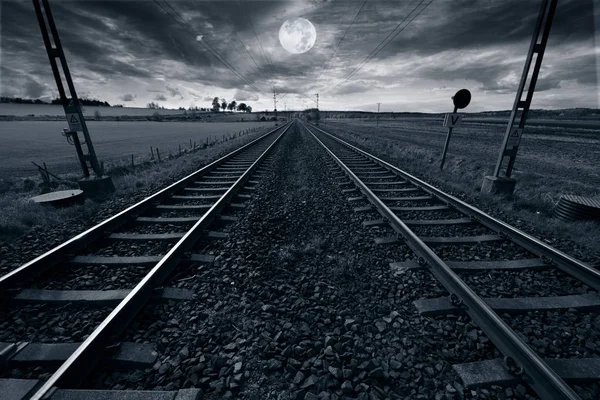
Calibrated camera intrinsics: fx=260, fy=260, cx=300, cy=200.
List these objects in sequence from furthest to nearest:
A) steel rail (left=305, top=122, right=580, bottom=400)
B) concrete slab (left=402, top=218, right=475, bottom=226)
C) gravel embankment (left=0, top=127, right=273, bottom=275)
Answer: concrete slab (left=402, top=218, right=475, bottom=226) → gravel embankment (left=0, top=127, right=273, bottom=275) → steel rail (left=305, top=122, right=580, bottom=400)

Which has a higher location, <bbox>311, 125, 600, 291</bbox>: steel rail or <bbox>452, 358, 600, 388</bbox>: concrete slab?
<bbox>311, 125, 600, 291</bbox>: steel rail

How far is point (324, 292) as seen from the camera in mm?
3453

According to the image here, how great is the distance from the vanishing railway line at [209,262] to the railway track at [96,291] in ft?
0.04

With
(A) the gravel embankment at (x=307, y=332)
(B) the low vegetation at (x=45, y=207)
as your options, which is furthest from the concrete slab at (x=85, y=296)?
(B) the low vegetation at (x=45, y=207)

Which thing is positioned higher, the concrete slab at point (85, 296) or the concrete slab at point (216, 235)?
the concrete slab at point (216, 235)

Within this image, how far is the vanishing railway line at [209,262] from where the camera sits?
2.27m

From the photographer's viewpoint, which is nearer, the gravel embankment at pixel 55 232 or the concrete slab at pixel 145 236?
the gravel embankment at pixel 55 232

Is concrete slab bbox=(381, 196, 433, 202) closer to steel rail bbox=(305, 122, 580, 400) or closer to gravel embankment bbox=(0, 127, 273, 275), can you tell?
steel rail bbox=(305, 122, 580, 400)

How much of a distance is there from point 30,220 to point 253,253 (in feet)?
17.4

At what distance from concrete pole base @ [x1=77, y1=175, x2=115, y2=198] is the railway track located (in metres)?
2.99

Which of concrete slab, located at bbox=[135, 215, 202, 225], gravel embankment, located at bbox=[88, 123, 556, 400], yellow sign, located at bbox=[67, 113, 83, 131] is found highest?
yellow sign, located at bbox=[67, 113, 83, 131]

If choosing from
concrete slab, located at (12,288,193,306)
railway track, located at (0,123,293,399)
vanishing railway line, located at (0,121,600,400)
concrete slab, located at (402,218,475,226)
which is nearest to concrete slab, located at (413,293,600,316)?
vanishing railway line, located at (0,121,600,400)

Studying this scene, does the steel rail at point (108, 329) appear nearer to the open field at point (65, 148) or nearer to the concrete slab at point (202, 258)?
the concrete slab at point (202, 258)

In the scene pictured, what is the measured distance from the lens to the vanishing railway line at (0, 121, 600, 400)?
227 centimetres
